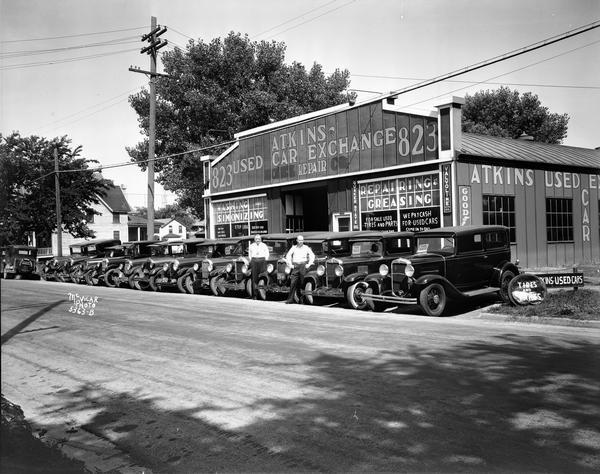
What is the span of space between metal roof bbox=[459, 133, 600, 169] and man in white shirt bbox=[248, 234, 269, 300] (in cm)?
717

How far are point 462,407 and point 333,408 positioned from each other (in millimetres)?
1112

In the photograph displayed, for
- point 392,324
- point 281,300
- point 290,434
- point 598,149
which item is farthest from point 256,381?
point 598,149

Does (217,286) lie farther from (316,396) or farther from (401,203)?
(316,396)

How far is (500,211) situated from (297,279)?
8402 millimetres

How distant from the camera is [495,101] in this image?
4578cm

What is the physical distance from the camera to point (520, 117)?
45406 mm

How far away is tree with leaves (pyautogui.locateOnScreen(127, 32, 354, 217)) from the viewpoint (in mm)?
34344

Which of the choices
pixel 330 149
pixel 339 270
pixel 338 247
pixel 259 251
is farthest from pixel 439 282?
pixel 330 149

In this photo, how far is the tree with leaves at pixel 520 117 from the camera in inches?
1759

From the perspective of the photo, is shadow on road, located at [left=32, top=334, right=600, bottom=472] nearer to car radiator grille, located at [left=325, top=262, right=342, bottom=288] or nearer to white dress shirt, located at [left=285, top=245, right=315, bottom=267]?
car radiator grille, located at [left=325, top=262, right=342, bottom=288]

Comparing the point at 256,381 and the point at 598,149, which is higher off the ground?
the point at 598,149

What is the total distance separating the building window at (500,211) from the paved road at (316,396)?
9.16m

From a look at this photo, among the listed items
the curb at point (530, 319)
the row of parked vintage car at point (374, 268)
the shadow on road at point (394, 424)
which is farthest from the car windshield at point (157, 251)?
the shadow on road at point (394, 424)

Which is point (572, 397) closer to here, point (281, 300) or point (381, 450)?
point (381, 450)
